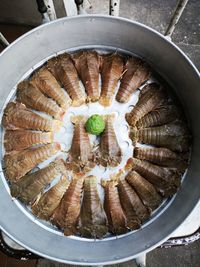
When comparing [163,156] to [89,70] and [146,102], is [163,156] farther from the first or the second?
[89,70]

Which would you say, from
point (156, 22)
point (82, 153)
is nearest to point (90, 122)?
point (82, 153)

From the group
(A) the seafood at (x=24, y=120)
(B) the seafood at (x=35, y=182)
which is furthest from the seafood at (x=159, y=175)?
(A) the seafood at (x=24, y=120)

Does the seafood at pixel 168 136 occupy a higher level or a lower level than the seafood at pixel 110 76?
lower

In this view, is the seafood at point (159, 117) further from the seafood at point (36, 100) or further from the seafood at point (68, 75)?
the seafood at point (36, 100)

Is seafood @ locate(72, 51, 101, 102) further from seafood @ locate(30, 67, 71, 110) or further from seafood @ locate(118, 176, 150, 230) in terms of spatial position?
seafood @ locate(118, 176, 150, 230)

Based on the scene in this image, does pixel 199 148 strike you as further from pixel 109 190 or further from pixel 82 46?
pixel 82 46

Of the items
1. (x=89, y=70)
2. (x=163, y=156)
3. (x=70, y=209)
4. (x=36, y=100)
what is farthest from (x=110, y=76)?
(x=70, y=209)

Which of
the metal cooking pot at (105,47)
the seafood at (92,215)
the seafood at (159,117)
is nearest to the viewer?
the metal cooking pot at (105,47)
